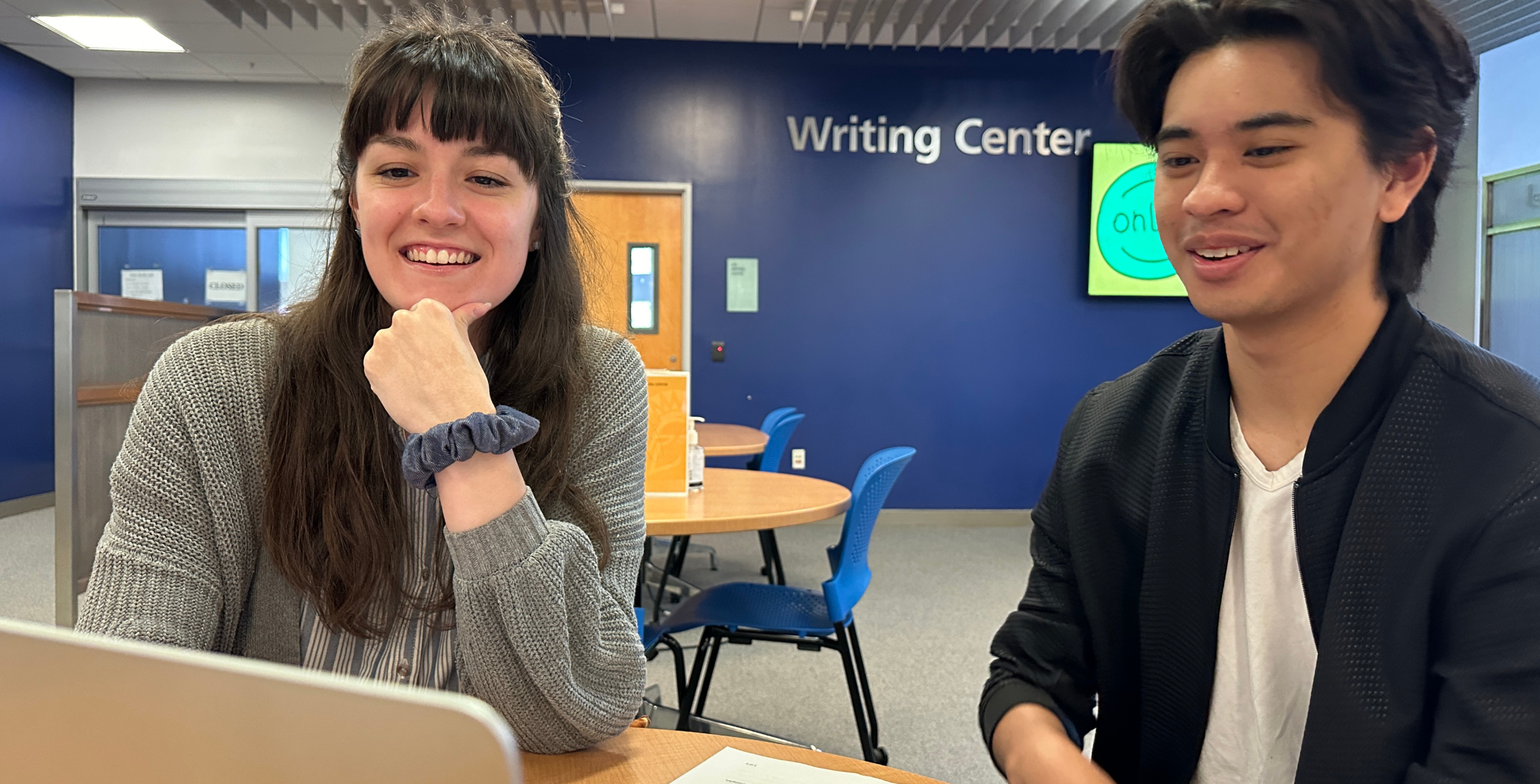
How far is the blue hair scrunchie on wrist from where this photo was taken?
0.90 m

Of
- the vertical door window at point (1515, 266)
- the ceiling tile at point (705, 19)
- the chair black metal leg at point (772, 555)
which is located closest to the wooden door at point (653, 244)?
the ceiling tile at point (705, 19)

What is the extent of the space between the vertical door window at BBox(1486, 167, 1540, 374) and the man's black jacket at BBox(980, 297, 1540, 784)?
6.64 meters

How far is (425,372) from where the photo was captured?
961mm

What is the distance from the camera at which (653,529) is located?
2.24 m

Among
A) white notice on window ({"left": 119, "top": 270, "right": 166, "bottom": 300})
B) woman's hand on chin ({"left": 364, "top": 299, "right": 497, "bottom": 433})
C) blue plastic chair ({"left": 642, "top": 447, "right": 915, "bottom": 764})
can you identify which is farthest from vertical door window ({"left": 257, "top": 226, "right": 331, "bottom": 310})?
woman's hand on chin ({"left": 364, "top": 299, "right": 497, "bottom": 433})

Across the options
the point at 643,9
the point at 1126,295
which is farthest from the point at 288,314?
the point at 1126,295

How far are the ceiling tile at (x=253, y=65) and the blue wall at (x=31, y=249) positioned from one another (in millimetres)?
1290

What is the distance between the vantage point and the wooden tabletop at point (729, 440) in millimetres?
3801

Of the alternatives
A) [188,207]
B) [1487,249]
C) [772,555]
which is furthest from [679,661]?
[1487,249]

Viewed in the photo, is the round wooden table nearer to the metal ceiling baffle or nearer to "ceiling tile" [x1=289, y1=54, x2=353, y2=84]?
the metal ceiling baffle

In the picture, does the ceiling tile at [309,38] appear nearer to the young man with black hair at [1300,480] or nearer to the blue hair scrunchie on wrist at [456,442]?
the blue hair scrunchie on wrist at [456,442]

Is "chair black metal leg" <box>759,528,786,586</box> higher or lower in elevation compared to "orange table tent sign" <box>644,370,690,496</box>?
lower

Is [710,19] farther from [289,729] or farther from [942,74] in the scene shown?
[289,729]

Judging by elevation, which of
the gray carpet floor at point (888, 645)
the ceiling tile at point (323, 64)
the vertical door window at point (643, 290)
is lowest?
the gray carpet floor at point (888, 645)
